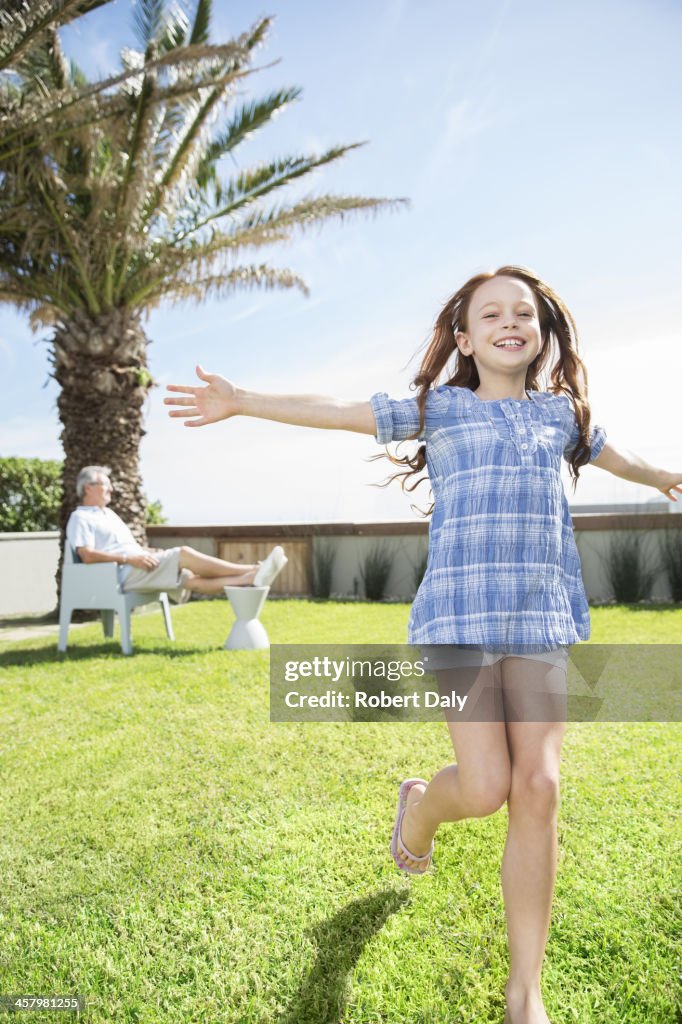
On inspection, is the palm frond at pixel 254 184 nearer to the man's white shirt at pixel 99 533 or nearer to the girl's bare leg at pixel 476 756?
the man's white shirt at pixel 99 533

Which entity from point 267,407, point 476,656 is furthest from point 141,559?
point 476,656

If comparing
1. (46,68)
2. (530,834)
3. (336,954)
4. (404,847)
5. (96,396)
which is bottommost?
(336,954)

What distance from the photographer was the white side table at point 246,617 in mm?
5625

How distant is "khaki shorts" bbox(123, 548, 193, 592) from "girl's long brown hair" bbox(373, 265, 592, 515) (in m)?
4.11

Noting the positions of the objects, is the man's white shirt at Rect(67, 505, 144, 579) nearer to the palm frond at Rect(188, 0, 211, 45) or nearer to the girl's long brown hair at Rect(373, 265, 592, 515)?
the girl's long brown hair at Rect(373, 265, 592, 515)

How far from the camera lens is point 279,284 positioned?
387 inches

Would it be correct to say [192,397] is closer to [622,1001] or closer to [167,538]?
[622,1001]

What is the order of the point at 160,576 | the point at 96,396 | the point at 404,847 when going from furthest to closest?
the point at 96,396 < the point at 160,576 < the point at 404,847

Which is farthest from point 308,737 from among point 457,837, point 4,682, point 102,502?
Result: point 102,502

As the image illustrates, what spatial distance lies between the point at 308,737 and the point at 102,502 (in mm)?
3653

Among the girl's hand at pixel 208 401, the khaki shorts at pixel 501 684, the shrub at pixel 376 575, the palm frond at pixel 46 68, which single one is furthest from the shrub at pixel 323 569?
the khaki shorts at pixel 501 684

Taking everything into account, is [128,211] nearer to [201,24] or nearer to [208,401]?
[201,24]

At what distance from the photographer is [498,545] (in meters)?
1.76

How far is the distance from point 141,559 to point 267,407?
421cm
